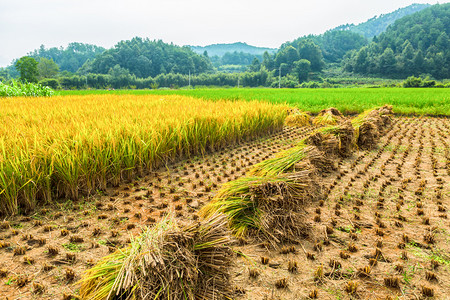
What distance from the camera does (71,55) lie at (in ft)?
456

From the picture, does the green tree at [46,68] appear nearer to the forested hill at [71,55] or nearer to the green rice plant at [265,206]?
the forested hill at [71,55]

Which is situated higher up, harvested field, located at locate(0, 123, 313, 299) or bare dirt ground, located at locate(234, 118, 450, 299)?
harvested field, located at locate(0, 123, 313, 299)

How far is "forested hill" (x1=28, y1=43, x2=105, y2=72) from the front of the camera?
13100cm

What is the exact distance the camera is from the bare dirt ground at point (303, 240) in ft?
5.96

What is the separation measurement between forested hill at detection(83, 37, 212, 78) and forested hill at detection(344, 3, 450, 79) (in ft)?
177

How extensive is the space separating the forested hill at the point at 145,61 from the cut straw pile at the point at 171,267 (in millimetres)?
93076

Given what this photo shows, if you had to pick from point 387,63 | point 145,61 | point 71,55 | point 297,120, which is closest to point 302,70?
point 387,63

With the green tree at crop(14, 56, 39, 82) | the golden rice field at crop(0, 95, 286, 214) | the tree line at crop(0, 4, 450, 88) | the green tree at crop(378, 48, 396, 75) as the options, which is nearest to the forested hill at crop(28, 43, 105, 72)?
the tree line at crop(0, 4, 450, 88)

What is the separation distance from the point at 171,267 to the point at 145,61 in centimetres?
9846

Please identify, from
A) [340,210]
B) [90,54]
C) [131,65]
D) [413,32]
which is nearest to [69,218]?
[340,210]

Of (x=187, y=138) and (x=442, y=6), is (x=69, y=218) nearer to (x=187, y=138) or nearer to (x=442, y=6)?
(x=187, y=138)

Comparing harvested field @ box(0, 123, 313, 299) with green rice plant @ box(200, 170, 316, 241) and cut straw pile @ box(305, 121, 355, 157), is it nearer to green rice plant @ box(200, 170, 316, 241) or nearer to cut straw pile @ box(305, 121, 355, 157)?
green rice plant @ box(200, 170, 316, 241)

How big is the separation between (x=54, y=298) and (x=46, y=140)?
211 centimetres

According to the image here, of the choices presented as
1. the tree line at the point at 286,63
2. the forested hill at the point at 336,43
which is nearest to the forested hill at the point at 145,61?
the tree line at the point at 286,63
